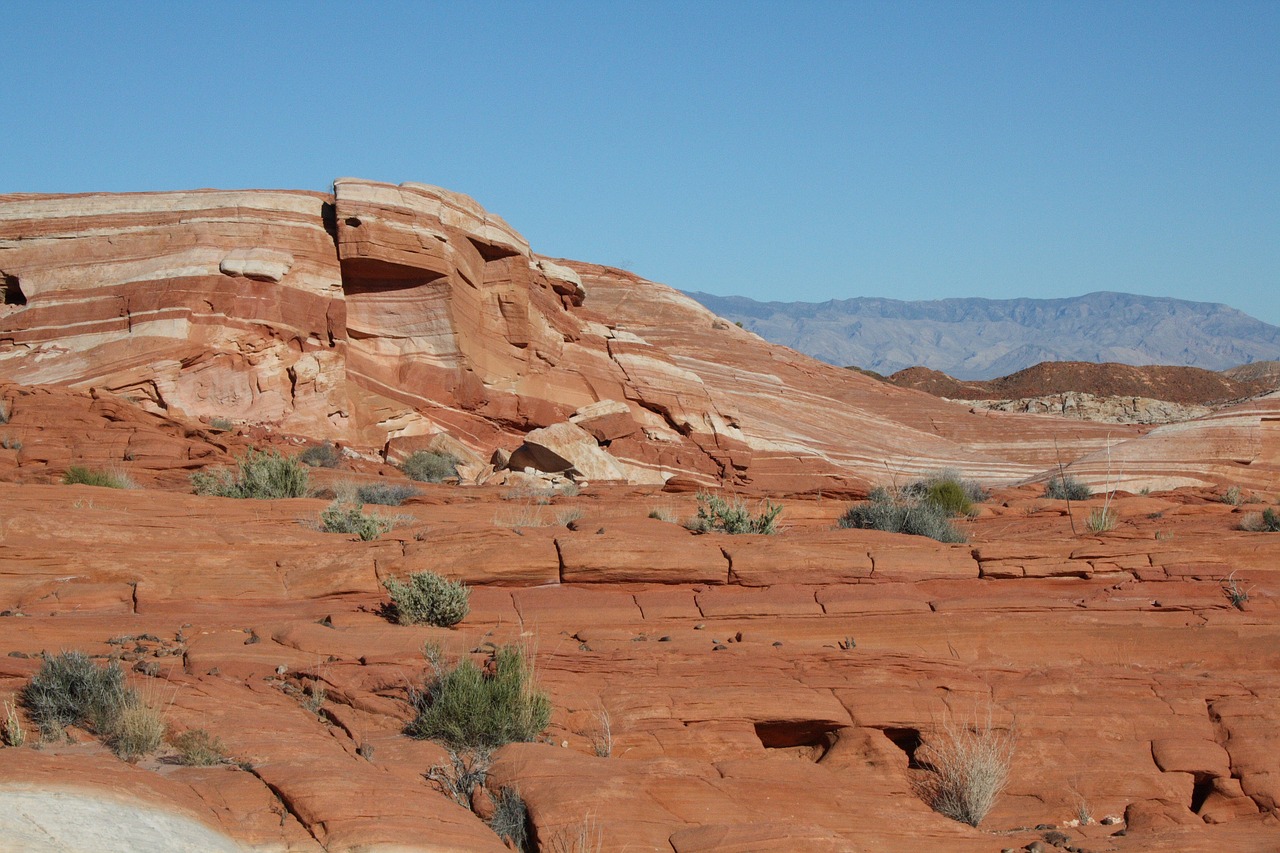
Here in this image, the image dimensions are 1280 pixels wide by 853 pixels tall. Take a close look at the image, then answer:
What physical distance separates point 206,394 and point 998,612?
15083mm

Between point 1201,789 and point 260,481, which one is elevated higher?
point 260,481

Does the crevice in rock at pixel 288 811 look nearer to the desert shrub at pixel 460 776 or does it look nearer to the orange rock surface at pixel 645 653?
the orange rock surface at pixel 645 653

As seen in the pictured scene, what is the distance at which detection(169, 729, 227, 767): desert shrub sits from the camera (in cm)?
595

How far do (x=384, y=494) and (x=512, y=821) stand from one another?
27.4 feet

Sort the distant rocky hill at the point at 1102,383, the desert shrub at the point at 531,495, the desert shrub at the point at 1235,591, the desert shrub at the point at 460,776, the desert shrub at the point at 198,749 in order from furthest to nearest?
the distant rocky hill at the point at 1102,383 → the desert shrub at the point at 531,495 → the desert shrub at the point at 1235,591 → the desert shrub at the point at 460,776 → the desert shrub at the point at 198,749

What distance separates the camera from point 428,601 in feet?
28.5

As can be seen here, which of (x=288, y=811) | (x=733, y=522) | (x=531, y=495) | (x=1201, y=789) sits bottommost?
(x=1201, y=789)

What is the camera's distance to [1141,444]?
23.5 meters

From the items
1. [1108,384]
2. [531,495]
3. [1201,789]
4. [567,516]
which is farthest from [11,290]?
[1108,384]

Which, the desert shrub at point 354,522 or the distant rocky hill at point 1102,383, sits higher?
the distant rocky hill at point 1102,383

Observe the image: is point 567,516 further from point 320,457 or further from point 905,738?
point 320,457

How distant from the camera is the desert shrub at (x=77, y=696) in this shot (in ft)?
20.2

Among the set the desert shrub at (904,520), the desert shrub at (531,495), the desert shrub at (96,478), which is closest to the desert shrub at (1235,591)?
the desert shrub at (904,520)

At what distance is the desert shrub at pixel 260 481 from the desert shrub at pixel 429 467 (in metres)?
4.94
